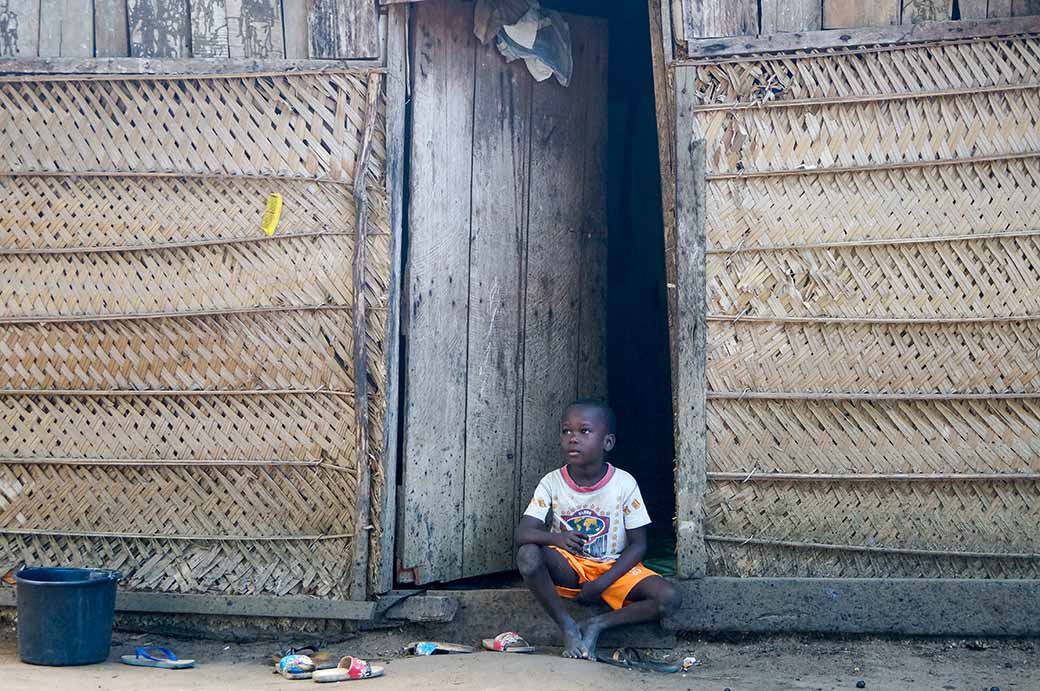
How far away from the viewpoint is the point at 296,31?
485 cm

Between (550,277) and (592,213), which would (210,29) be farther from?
(592,213)

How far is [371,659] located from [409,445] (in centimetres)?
86

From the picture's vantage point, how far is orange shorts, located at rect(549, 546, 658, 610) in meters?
4.60

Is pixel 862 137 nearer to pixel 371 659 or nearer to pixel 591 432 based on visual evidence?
pixel 591 432

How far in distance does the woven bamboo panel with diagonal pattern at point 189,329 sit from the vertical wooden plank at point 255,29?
0.41ft

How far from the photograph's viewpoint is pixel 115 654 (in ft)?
15.1

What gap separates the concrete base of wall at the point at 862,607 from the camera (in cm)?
454

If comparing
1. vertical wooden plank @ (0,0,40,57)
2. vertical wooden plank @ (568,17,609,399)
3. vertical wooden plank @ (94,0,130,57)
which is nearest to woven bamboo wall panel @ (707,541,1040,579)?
vertical wooden plank @ (568,17,609,399)

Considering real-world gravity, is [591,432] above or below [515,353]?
below

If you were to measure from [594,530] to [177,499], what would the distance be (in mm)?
1734

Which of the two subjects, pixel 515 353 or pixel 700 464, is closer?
pixel 700 464

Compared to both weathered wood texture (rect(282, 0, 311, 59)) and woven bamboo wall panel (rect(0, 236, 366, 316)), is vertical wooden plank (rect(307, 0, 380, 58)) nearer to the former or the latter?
weathered wood texture (rect(282, 0, 311, 59))

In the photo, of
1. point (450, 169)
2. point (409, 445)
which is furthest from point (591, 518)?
point (450, 169)

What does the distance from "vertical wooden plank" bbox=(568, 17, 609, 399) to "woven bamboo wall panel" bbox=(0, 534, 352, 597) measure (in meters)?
1.54
